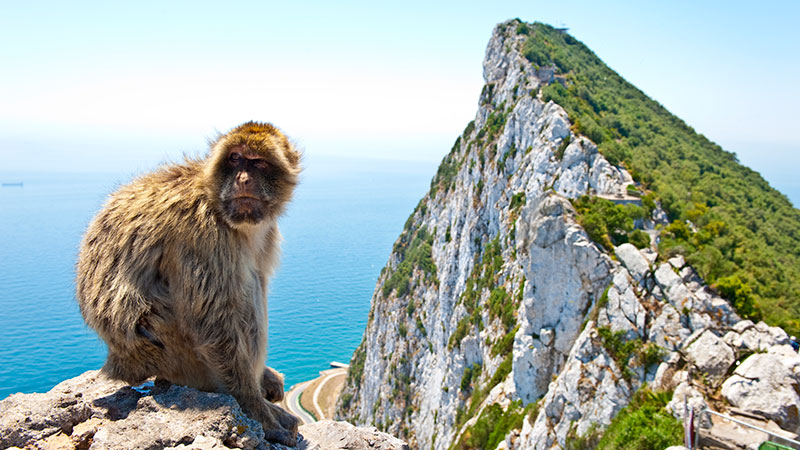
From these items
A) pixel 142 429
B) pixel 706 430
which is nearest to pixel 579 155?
pixel 706 430

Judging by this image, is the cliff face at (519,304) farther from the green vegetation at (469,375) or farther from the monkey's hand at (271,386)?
the monkey's hand at (271,386)

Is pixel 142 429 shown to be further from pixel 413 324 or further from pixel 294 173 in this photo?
pixel 413 324

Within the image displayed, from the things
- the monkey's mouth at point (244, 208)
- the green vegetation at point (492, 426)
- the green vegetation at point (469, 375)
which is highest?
the monkey's mouth at point (244, 208)

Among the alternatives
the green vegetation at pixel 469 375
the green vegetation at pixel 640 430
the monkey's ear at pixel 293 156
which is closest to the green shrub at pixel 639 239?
the green vegetation at pixel 640 430

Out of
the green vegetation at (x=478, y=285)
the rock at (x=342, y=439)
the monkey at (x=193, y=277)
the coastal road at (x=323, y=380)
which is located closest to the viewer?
the monkey at (x=193, y=277)

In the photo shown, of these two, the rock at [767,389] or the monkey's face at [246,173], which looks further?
the rock at [767,389]

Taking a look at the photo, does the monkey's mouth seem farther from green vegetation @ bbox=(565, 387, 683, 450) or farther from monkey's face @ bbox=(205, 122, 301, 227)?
green vegetation @ bbox=(565, 387, 683, 450)
